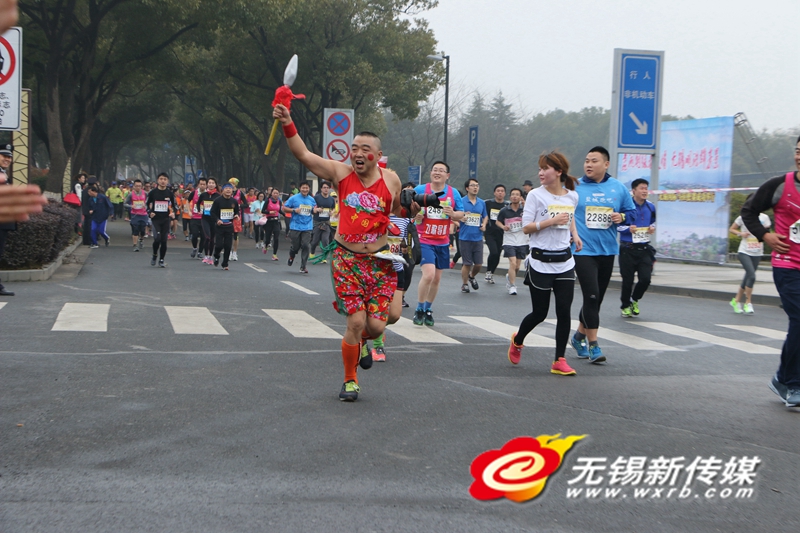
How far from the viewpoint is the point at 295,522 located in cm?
382

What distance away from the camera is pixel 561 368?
25.4 feet

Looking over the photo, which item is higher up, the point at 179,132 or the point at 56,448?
the point at 179,132

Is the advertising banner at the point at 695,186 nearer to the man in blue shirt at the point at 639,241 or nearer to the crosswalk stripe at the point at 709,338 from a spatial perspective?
the man in blue shirt at the point at 639,241

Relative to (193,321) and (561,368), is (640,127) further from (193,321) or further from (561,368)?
(561,368)

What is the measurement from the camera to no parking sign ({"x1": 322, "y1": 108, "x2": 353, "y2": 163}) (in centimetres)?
1670

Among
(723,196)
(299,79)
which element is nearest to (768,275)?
(723,196)

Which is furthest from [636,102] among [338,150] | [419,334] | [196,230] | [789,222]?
[789,222]

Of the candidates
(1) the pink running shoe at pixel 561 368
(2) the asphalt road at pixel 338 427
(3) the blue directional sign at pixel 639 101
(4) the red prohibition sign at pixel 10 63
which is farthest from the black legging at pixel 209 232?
(1) the pink running shoe at pixel 561 368

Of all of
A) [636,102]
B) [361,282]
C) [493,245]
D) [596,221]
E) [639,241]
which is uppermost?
[636,102]

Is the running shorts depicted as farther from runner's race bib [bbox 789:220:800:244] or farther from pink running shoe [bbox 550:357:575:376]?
runner's race bib [bbox 789:220:800:244]

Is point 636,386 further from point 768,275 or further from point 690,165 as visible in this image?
point 690,165

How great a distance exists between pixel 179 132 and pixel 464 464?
71641 mm

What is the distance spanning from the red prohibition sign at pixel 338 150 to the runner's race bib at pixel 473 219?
2.71 metres

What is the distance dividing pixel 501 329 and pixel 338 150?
266 inches
